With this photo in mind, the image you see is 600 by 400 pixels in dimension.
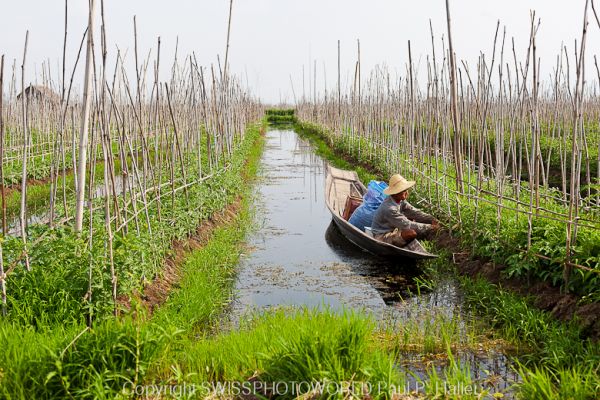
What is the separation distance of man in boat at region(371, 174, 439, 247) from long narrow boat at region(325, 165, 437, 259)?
142mm

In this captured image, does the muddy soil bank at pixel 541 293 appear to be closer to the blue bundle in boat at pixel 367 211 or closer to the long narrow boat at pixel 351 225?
the long narrow boat at pixel 351 225

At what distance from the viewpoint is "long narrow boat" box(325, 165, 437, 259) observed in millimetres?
6379

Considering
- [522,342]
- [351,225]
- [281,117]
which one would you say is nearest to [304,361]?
[522,342]

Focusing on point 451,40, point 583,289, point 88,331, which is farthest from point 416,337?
point 451,40

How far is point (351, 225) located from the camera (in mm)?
7273

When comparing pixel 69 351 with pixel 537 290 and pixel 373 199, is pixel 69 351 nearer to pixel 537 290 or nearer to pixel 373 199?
pixel 537 290

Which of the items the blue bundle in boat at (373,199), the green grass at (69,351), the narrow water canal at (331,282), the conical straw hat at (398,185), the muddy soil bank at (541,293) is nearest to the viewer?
the green grass at (69,351)

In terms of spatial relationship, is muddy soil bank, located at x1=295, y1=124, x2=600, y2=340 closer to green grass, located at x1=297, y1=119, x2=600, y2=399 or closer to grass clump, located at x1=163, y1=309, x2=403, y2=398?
green grass, located at x1=297, y1=119, x2=600, y2=399

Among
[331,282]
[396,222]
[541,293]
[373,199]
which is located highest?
[373,199]

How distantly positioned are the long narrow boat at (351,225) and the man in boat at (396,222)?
0.14 meters

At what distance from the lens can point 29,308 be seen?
12.1 feet

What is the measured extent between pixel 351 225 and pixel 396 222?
2.34 feet

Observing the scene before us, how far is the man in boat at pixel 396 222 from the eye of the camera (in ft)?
22.0

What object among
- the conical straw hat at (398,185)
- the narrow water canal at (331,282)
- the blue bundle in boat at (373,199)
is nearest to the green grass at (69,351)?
the narrow water canal at (331,282)
